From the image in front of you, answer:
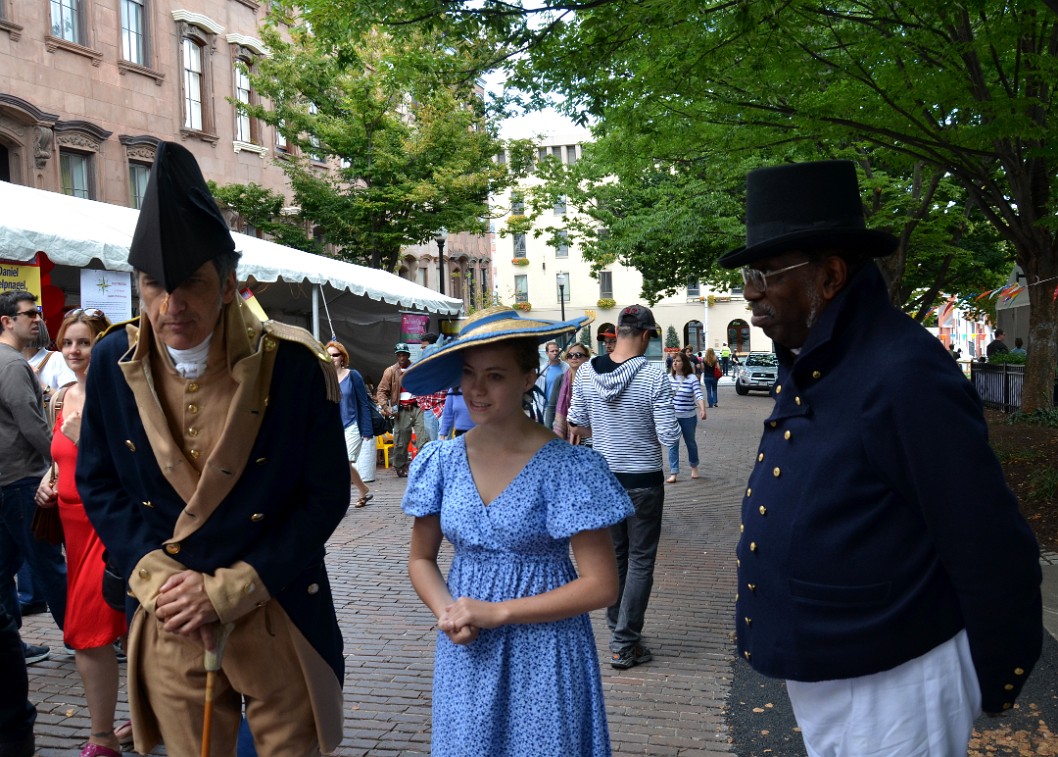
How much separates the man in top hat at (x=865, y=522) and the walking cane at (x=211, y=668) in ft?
4.61

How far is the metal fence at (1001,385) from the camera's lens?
1981 centimetres

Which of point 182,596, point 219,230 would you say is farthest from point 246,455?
point 219,230

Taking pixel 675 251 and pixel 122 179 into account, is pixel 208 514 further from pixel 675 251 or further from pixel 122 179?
pixel 675 251

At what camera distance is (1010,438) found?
544 inches

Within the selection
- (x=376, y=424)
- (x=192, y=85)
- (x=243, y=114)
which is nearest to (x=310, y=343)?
(x=376, y=424)

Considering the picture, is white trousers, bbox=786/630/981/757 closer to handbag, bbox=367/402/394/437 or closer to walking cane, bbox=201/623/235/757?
walking cane, bbox=201/623/235/757

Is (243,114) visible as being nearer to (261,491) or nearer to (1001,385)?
(1001,385)

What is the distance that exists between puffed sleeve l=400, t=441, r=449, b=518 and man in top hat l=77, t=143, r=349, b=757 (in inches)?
7.8

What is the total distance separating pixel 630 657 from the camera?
5.46m

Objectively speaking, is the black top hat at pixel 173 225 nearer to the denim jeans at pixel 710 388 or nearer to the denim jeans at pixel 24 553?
the denim jeans at pixel 24 553

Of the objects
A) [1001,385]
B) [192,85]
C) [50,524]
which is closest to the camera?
[50,524]

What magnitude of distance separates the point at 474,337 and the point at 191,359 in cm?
78

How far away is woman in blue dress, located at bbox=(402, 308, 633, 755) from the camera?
2.55 metres

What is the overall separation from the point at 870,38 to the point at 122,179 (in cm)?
1766
